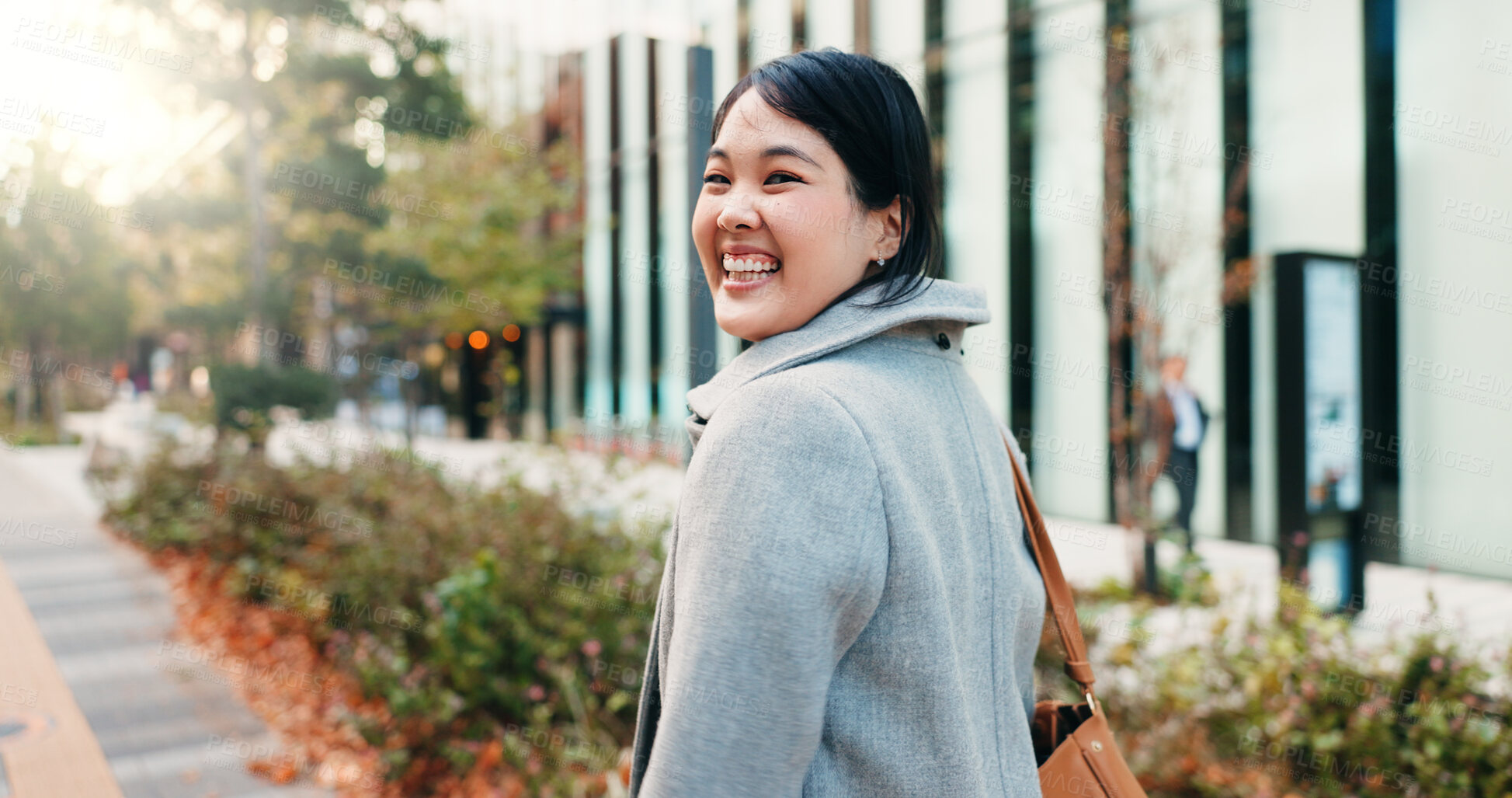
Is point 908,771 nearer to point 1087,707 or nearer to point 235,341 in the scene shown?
point 1087,707

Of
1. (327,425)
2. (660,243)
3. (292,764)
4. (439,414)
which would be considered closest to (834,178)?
Answer: (292,764)

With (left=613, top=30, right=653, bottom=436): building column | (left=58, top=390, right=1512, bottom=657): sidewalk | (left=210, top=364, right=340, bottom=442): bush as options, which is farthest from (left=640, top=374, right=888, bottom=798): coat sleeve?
(left=613, top=30, right=653, bottom=436): building column

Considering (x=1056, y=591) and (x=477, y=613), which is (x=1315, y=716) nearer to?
(x=1056, y=591)

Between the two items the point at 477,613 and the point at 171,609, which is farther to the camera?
the point at 171,609

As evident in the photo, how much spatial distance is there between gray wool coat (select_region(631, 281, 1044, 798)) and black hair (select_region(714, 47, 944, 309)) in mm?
80

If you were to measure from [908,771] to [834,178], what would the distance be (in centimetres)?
70

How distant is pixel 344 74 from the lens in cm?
1081

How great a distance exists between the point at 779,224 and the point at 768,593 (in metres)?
0.46

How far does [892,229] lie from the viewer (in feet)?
4.08

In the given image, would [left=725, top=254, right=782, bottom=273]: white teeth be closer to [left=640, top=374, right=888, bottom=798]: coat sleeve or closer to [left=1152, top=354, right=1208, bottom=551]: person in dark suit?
[left=640, top=374, right=888, bottom=798]: coat sleeve

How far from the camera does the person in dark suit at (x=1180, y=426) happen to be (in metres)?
7.35

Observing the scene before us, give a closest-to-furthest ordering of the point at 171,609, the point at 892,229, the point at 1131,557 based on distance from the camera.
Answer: the point at 892,229, the point at 171,609, the point at 1131,557

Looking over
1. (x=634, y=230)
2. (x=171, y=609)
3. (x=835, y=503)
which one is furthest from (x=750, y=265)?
(x=634, y=230)

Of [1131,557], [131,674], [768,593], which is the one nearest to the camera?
[768,593]
